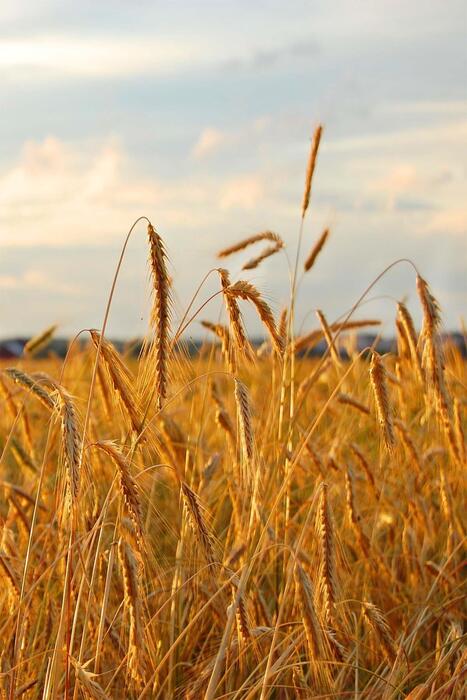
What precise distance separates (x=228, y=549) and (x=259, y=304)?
1367 millimetres

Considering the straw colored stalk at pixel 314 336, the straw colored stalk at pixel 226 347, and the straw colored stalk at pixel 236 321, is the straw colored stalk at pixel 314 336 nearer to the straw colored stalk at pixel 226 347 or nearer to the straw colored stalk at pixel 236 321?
the straw colored stalk at pixel 226 347

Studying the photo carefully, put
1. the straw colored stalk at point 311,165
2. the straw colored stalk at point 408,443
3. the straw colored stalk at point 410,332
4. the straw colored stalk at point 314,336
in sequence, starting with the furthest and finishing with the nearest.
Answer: the straw colored stalk at point 314,336 → the straw colored stalk at point 408,443 → the straw colored stalk at point 311,165 → the straw colored stalk at point 410,332

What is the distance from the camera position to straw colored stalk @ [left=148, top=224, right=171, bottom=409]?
7.35ft

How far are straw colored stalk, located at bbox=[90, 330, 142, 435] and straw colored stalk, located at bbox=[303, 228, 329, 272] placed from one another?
1.59m

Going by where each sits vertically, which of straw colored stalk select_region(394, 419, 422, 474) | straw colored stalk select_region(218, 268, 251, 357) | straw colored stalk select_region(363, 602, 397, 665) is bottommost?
straw colored stalk select_region(363, 602, 397, 665)

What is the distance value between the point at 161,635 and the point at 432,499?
203 centimetres

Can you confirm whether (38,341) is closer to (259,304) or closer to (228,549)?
(228,549)

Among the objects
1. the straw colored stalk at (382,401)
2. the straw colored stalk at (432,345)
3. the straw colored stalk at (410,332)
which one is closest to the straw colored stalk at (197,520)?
the straw colored stalk at (382,401)

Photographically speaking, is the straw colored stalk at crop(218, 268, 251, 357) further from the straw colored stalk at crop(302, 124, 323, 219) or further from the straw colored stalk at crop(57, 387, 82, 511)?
the straw colored stalk at crop(302, 124, 323, 219)

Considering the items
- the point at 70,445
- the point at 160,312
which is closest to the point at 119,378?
the point at 160,312

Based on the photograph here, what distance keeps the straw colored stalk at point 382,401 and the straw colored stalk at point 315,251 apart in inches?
44.5

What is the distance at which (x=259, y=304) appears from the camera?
2586mm

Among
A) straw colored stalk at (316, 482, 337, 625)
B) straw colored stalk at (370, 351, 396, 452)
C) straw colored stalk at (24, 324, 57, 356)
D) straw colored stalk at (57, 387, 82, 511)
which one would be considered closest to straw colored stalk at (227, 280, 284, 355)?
straw colored stalk at (370, 351, 396, 452)

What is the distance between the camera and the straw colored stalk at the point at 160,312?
224cm
